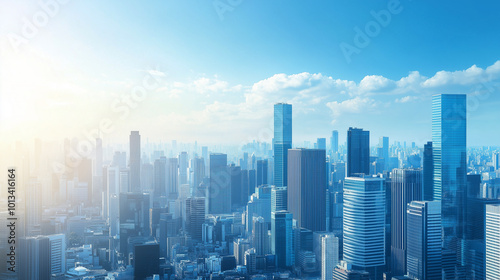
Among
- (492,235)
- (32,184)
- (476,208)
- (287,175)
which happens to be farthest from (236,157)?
(492,235)

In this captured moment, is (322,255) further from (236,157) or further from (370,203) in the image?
(236,157)

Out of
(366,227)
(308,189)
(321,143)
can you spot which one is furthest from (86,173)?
(366,227)

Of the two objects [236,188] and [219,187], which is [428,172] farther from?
[219,187]

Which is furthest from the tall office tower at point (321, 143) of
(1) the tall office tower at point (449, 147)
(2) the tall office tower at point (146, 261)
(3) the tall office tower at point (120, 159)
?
(2) the tall office tower at point (146, 261)

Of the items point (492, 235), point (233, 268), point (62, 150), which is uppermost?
point (62, 150)

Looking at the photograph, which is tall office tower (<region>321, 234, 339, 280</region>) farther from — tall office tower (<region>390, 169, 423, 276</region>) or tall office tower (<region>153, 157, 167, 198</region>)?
tall office tower (<region>153, 157, 167, 198</region>)

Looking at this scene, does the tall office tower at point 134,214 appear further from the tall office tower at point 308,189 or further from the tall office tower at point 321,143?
the tall office tower at point 321,143
